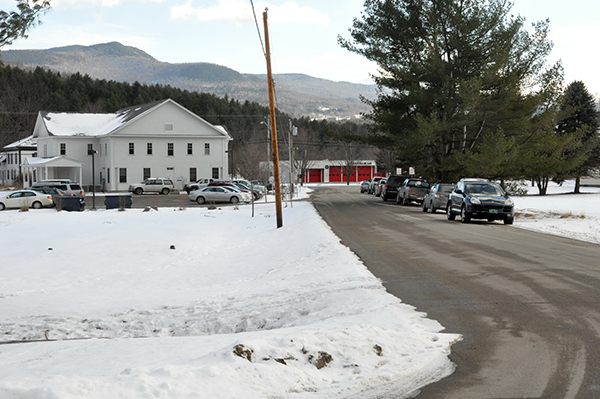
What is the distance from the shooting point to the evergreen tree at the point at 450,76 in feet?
119

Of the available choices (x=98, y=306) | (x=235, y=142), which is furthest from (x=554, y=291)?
(x=235, y=142)

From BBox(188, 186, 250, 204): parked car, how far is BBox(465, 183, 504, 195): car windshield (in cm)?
2370

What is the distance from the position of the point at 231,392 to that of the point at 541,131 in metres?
36.7

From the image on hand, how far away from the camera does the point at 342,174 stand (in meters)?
127

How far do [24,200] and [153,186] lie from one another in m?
20.4

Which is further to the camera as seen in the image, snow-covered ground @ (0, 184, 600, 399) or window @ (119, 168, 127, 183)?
window @ (119, 168, 127, 183)

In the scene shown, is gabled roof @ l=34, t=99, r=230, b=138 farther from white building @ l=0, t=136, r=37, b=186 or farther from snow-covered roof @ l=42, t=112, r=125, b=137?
white building @ l=0, t=136, r=37, b=186

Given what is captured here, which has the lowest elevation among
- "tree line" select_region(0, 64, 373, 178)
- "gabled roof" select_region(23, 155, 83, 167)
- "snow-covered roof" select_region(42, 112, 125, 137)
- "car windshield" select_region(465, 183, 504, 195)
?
"car windshield" select_region(465, 183, 504, 195)

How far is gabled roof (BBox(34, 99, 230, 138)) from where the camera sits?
65.8m

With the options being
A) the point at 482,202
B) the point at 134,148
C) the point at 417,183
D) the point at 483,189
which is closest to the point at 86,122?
the point at 134,148

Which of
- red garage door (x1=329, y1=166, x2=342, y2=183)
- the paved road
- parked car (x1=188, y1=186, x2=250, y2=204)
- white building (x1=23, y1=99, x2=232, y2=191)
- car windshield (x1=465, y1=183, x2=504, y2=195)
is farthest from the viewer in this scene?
red garage door (x1=329, y1=166, x2=342, y2=183)

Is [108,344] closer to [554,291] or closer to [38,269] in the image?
[554,291]

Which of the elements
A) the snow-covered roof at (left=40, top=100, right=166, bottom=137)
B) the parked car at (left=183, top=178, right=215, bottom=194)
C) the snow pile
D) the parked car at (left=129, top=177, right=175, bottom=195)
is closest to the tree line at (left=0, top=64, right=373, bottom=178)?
the snow-covered roof at (left=40, top=100, right=166, bottom=137)

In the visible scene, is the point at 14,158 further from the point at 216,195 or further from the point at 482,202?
the point at 482,202
